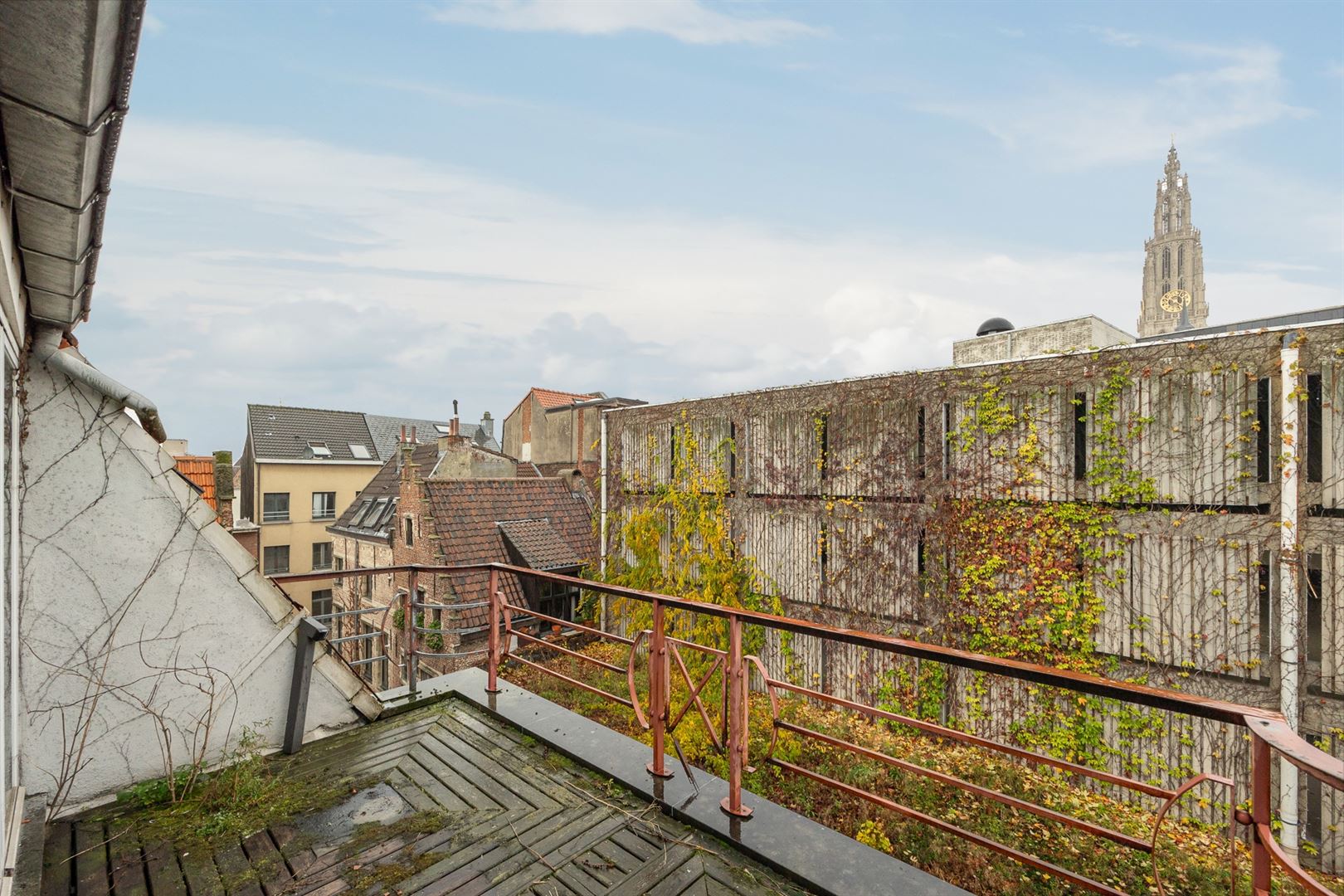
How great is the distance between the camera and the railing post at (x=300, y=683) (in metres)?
3.99

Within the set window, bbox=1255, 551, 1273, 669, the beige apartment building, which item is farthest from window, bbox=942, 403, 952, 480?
the beige apartment building

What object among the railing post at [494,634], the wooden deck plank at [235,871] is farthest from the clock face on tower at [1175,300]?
the wooden deck plank at [235,871]

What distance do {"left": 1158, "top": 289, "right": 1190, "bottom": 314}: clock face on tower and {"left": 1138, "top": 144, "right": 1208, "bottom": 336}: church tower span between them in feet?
0.34

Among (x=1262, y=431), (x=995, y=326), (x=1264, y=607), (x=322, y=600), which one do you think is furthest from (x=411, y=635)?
(x=322, y=600)

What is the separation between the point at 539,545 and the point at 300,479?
2048 cm

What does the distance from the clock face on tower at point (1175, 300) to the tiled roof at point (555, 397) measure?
58.0 meters

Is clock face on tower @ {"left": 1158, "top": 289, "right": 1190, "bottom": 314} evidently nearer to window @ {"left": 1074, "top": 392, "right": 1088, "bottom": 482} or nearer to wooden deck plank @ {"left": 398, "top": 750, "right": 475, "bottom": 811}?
window @ {"left": 1074, "top": 392, "right": 1088, "bottom": 482}

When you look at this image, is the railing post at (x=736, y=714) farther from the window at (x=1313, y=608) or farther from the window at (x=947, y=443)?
the window at (x=1313, y=608)

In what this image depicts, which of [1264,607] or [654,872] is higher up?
[1264,607]

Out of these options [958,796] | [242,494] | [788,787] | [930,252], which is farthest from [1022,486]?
[242,494]

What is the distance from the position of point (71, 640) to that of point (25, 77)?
348 cm

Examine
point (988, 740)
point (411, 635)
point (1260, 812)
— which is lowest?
point (411, 635)

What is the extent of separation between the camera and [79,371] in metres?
3.35

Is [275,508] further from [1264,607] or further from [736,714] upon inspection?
[1264,607]
